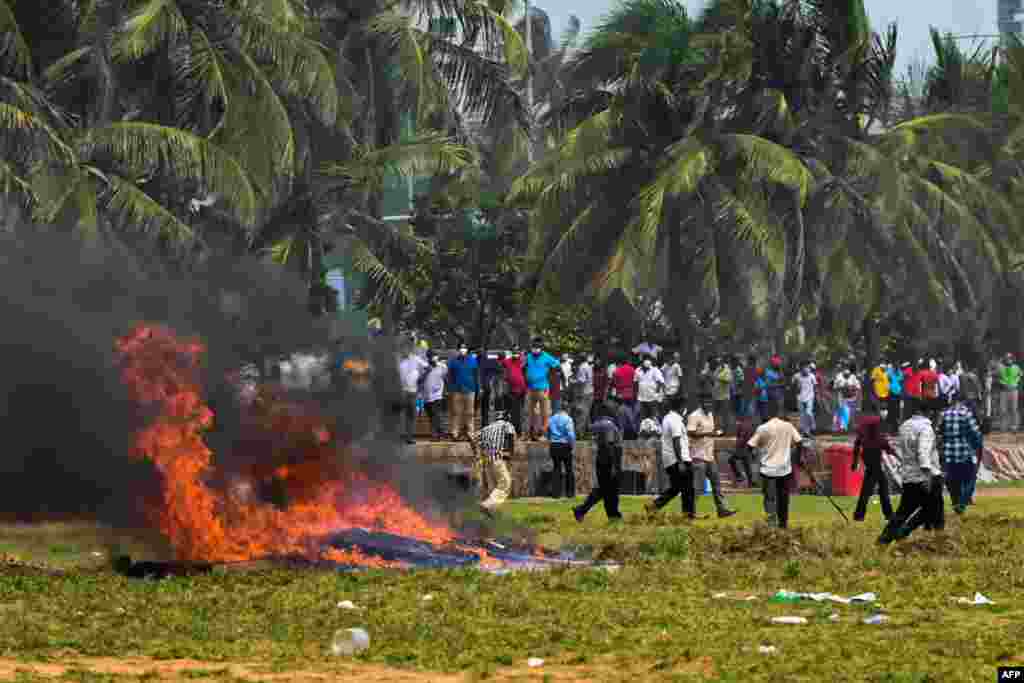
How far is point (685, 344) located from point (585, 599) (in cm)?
2280

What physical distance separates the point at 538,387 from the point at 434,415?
206 cm

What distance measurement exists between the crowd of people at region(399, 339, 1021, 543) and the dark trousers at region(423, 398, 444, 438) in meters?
0.04

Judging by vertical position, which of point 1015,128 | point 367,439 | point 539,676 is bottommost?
point 539,676

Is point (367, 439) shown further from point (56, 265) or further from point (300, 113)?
point (300, 113)

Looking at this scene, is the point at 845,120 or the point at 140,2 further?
the point at 845,120

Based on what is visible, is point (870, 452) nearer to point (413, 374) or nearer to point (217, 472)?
point (413, 374)

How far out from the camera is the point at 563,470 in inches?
1280

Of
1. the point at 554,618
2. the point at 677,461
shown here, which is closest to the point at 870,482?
the point at 677,461

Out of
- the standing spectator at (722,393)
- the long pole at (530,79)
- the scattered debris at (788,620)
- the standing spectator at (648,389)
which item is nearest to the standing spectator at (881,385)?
the standing spectator at (722,393)

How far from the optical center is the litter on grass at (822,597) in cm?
1559

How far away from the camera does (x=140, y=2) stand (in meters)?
30.9

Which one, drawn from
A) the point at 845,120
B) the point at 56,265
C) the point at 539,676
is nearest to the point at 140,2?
the point at 56,265

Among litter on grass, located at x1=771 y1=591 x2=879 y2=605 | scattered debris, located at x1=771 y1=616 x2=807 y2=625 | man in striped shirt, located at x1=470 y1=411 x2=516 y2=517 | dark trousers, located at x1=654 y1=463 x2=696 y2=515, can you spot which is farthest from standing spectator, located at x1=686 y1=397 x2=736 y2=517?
scattered debris, located at x1=771 y1=616 x2=807 y2=625

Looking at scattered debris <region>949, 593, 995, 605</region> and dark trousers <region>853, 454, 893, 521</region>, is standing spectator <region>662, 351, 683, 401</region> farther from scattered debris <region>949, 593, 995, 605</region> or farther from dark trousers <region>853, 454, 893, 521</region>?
scattered debris <region>949, 593, 995, 605</region>
